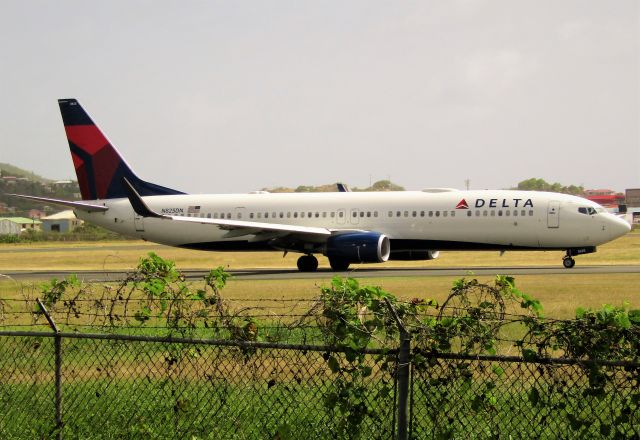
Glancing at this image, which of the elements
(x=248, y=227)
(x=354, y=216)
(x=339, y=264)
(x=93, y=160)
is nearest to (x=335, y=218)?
(x=354, y=216)

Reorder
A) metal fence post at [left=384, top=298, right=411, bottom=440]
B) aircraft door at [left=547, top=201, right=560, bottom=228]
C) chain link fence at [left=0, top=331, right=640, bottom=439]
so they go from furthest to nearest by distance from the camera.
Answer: aircraft door at [left=547, top=201, right=560, bottom=228]
chain link fence at [left=0, top=331, right=640, bottom=439]
metal fence post at [left=384, top=298, right=411, bottom=440]

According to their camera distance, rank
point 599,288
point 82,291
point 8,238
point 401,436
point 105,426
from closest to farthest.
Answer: point 401,436 < point 105,426 < point 82,291 < point 599,288 < point 8,238

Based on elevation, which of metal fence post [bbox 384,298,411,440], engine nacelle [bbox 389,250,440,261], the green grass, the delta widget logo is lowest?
the green grass

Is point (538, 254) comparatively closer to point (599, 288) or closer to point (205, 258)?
point (205, 258)

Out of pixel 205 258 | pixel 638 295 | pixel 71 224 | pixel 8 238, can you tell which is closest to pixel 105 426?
pixel 638 295

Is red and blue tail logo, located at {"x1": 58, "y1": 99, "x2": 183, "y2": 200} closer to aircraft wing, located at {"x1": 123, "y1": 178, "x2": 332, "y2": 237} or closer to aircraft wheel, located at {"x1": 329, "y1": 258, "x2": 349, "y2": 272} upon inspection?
aircraft wing, located at {"x1": 123, "y1": 178, "x2": 332, "y2": 237}

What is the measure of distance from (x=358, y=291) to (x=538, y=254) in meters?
47.0

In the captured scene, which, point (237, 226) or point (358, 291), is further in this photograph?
point (237, 226)

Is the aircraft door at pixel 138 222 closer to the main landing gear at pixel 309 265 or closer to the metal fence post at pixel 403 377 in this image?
the main landing gear at pixel 309 265

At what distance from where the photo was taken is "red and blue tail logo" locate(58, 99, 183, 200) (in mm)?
45438

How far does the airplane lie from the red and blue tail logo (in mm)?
50

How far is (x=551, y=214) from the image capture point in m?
36.3

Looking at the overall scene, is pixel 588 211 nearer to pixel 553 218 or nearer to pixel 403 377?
pixel 553 218

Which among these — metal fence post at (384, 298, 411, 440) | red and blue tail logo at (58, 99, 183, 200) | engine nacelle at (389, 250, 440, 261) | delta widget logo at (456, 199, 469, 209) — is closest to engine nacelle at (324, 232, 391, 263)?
engine nacelle at (389, 250, 440, 261)
